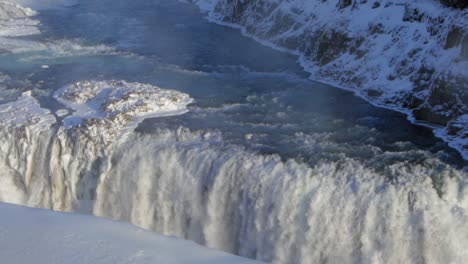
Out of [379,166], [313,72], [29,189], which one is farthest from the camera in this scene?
[313,72]

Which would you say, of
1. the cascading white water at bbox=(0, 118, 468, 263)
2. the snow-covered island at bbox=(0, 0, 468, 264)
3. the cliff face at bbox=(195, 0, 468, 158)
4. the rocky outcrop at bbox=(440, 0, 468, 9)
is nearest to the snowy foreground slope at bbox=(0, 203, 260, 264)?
the snow-covered island at bbox=(0, 0, 468, 264)

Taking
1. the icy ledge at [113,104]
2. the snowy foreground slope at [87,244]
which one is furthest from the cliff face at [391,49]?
the snowy foreground slope at [87,244]

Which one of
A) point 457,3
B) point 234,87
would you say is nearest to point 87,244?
point 234,87

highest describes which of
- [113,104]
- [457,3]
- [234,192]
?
[457,3]

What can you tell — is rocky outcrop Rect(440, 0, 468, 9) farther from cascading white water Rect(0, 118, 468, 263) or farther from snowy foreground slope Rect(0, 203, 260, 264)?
snowy foreground slope Rect(0, 203, 260, 264)

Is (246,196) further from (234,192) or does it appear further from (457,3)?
(457,3)

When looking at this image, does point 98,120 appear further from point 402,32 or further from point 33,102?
point 402,32

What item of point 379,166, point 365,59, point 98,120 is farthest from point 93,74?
point 379,166
